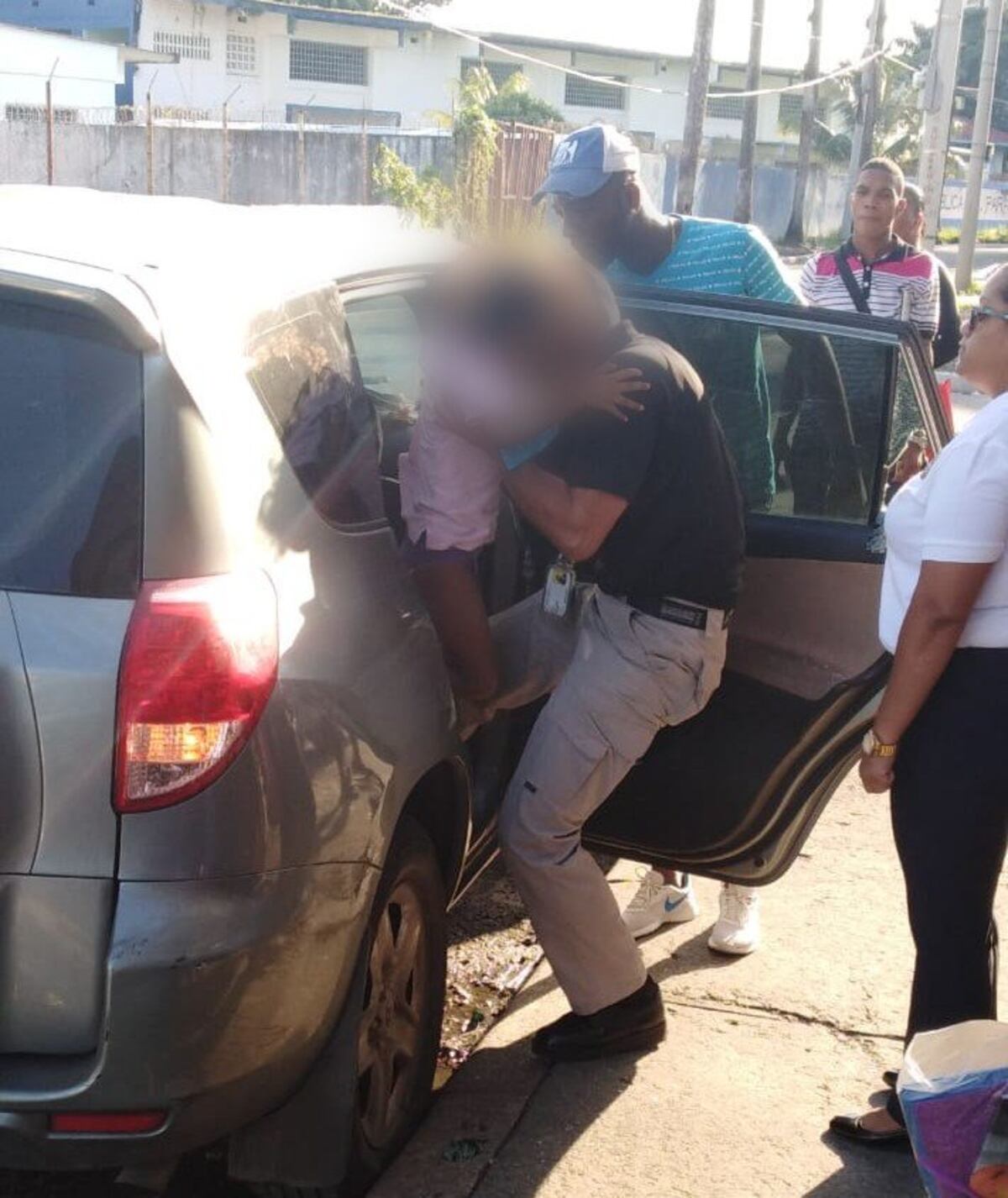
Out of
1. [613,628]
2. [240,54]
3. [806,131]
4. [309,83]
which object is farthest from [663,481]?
[309,83]

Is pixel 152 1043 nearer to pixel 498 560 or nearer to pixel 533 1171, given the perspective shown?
pixel 533 1171

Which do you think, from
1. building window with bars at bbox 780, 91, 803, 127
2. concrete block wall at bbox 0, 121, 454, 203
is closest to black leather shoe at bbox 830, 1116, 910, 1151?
concrete block wall at bbox 0, 121, 454, 203

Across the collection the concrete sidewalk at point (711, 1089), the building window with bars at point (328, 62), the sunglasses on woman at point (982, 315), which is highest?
the building window with bars at point (328, 62)

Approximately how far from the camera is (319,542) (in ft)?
9.20

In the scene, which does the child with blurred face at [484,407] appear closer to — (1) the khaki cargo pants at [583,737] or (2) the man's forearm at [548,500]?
(2) the man's forearm at [548,500]

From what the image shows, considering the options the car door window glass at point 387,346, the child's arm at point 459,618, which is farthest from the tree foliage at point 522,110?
the child's arm at point 459,618

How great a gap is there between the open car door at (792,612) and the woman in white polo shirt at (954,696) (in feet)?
1.26

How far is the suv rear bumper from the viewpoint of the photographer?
2.42 metres

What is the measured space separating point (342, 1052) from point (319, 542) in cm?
84

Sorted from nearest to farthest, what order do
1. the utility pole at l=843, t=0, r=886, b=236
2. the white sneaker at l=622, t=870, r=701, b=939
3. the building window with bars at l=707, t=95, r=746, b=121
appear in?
1. the white sneaker at l=622, t=870, r=701, b=939
2. the utility pole at l=843, t=0, r=886, b=236
3. the building window with bars at l=707, t=95, r=746, b=121

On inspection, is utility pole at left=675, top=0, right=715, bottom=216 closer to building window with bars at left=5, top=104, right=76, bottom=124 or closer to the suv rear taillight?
building window with bars at left=5, top=104, right=76, bottom=124

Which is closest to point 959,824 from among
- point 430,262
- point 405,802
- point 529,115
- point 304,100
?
point 405,802

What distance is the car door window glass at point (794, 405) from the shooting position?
12.4 feet

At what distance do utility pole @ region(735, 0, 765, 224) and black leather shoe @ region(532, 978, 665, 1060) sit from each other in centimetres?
3970
